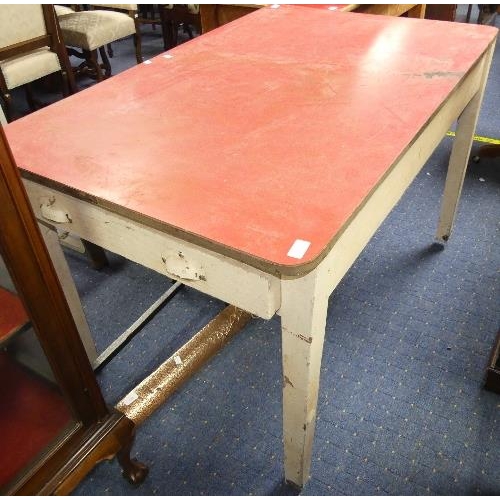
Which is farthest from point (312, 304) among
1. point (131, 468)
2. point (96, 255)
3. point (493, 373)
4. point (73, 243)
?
point (73, 243)

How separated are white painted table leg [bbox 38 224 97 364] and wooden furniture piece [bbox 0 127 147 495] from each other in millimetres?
294

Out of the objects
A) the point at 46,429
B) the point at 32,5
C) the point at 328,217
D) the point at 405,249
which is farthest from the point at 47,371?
the point at 32,5

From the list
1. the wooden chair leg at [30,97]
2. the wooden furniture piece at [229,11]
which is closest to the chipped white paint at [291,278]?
the wooden furniture piece at [229,11]

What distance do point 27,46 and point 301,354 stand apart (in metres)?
2.56

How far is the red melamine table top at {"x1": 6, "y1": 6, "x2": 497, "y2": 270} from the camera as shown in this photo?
85 cm

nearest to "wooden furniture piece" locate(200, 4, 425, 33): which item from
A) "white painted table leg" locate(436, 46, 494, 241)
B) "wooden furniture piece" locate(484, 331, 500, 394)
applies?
"white painted table leg" locate(436, 46, 494, 241)

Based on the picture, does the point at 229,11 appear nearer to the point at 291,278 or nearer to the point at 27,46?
the point at 27,46

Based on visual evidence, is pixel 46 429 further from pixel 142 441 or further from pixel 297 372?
pixel 297 372

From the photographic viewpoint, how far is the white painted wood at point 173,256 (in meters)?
0.82

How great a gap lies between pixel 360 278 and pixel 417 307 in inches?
9.3

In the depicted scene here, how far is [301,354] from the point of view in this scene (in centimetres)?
91

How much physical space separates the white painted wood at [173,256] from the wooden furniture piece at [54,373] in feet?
0.42

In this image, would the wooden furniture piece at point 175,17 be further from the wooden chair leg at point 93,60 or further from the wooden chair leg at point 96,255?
the wooden chair leg at point 96,255

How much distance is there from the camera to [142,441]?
4.66 ft
